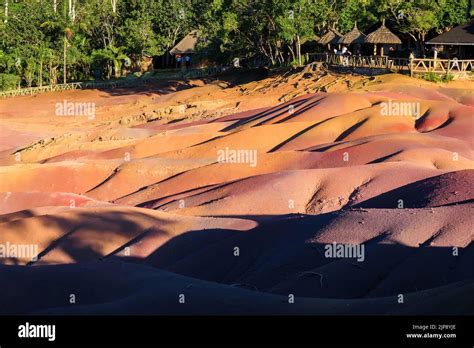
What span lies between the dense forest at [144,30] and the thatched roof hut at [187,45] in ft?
4.09

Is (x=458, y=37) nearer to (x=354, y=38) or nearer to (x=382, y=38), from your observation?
(x=382, y=38)

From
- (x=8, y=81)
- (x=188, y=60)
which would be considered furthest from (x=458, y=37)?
(x=8, y=81)

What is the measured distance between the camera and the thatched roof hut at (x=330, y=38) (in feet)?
193

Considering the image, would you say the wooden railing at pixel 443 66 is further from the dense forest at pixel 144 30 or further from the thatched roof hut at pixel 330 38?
the thatched roof hut at pixel 330 38

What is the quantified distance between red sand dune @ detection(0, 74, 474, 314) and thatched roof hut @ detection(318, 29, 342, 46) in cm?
1121

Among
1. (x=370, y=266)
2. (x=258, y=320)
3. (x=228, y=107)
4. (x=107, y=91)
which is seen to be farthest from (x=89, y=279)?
(x=107, y=91)

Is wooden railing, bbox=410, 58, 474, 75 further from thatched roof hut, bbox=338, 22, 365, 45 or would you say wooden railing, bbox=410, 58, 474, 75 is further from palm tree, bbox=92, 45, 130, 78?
palm tree, bbox=92, 45, 130, 78

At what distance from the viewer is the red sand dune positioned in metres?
14.1

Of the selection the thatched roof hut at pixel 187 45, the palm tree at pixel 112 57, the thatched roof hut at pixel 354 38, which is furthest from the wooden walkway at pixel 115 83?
the thatched roof hut at pixel 354 38

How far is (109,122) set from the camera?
5259 centimetres

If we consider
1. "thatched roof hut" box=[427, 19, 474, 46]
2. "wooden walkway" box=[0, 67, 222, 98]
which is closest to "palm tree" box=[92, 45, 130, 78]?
"wooden walkway" box=[0, 67, 222, 98]

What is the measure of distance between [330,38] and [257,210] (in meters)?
38.4

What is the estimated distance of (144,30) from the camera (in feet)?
245

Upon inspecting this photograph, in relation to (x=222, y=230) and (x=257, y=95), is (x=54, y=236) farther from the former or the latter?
(x=257, y=95)
